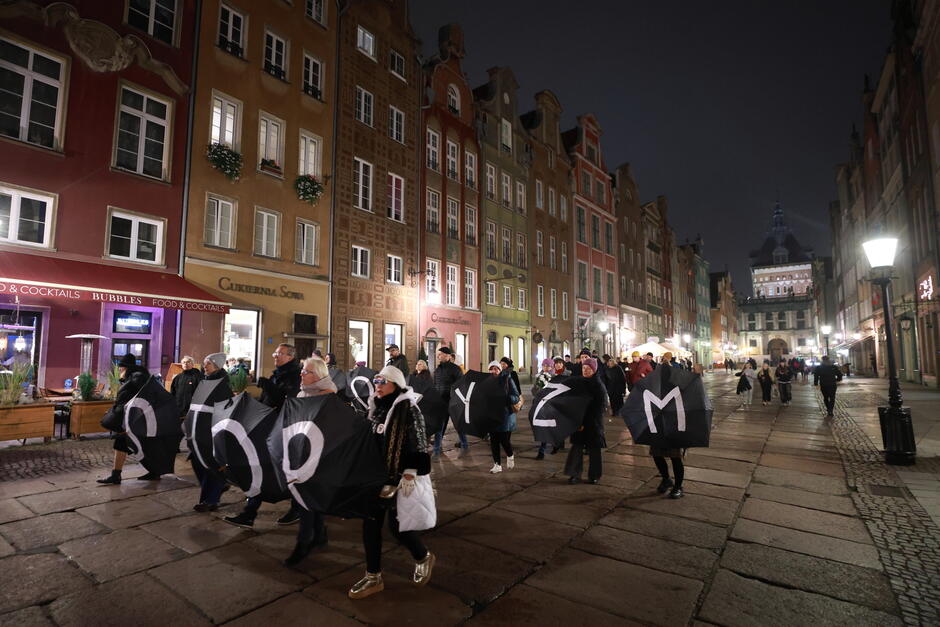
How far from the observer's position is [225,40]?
1730 cm

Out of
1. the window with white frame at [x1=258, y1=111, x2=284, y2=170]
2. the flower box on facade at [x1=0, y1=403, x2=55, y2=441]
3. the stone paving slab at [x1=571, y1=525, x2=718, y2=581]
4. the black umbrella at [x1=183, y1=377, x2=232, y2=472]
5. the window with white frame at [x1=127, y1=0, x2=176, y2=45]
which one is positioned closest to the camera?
the stone paving slab at [x1=571, y1=525, x2=718, y2=581]

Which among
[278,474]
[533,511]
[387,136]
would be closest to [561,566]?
[533,511]

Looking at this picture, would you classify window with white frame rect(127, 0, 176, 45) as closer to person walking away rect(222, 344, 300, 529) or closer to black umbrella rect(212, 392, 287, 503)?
person walking away rect(222, 344, 300, 529)

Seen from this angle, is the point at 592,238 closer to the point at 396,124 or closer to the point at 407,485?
the point at 396,124

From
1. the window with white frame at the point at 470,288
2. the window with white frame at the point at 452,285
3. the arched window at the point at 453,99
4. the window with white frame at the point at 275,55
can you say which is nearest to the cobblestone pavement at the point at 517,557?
the window with white frame at the point at 275,55

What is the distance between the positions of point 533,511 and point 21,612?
4.64m

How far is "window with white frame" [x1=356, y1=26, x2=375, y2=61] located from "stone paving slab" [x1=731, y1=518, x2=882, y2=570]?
2284 centimetres

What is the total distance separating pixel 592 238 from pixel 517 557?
123ft

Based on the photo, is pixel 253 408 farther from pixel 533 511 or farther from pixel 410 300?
pixel 410 300

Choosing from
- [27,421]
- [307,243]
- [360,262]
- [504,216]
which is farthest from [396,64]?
[27,421]

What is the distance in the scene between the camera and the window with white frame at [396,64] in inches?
930

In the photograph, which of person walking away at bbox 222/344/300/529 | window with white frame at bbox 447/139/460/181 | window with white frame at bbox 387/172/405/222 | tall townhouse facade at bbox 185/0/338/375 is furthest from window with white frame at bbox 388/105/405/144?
person walking away at bbox 222/344/300/529

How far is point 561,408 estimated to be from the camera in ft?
25.6

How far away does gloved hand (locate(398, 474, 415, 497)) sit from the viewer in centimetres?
384
